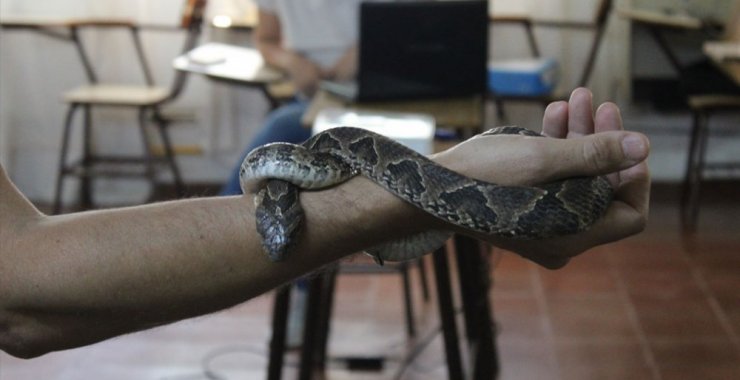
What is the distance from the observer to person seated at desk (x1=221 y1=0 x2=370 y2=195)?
12.5ft

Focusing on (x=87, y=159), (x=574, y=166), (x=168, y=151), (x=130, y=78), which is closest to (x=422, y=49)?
(x=574, y=166)

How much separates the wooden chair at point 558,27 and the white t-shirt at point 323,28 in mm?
1380

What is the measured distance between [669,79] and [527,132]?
437 cm

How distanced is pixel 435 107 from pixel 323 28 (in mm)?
870

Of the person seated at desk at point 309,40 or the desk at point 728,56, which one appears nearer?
the person seated at desk at point 309,40

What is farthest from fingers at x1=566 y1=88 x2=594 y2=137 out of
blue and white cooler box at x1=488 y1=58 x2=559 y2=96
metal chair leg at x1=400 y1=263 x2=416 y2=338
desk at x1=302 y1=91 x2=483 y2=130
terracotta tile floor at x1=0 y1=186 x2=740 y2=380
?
blue and white cooler box at x1=488 y1=58 x2=559 y2=96

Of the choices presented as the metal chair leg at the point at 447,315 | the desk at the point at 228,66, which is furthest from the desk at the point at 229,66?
the metal chair leg at the point at 447,315

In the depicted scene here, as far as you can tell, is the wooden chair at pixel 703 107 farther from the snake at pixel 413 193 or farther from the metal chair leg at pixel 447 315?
the snake at pixel 413 193

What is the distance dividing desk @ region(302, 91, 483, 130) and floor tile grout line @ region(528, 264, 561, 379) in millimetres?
925

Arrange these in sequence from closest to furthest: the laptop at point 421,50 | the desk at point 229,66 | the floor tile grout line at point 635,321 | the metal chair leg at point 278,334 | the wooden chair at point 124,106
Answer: the metal chair leg at point 278,334 < the laptop at point 421,50 < the floor tile grout line at point 635,321 < the desk at point 229,66 < the wooden chair at point 124,106

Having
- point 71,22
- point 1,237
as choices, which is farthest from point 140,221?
point 71,22

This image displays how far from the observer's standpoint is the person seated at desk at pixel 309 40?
382cm

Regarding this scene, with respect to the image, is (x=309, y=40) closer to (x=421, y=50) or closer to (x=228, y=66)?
(x=228, y=66)

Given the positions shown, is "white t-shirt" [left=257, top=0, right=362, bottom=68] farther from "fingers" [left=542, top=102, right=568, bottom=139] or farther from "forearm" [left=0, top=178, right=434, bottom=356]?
"forearm" [left=0, top=178, right=434, bottom=356]
